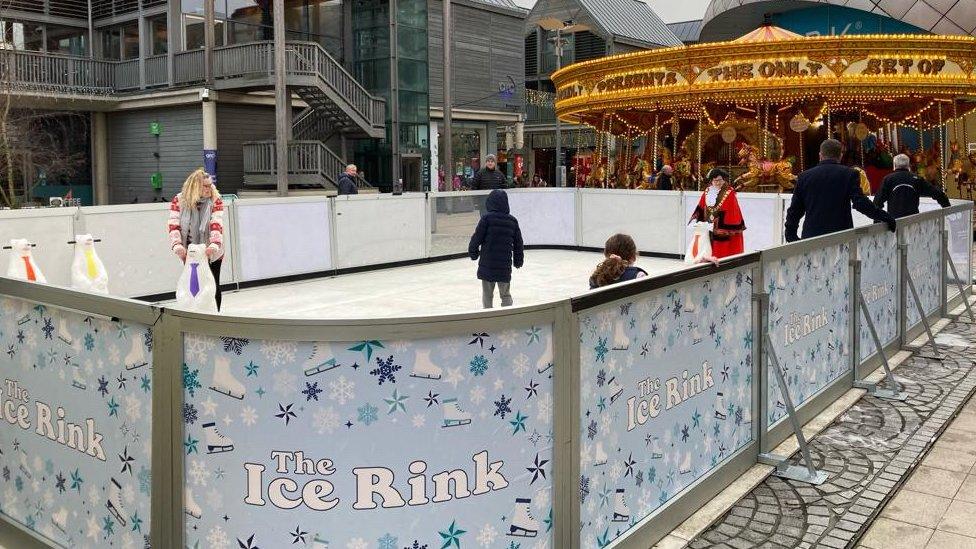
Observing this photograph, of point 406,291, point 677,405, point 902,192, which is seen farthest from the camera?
point 406,291

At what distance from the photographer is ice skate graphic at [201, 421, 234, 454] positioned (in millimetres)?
3389

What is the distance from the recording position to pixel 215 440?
11.2 feet

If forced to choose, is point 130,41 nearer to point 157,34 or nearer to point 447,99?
point 157,34

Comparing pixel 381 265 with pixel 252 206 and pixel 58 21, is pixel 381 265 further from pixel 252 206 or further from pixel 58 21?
pixel 58 21

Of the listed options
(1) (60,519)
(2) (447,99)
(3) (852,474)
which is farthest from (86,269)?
(2) (447,99)

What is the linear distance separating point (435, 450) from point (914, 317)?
8.05 m

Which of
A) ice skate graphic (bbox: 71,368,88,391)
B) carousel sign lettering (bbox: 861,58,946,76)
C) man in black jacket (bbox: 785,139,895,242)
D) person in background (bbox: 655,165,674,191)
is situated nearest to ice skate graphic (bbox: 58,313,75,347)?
ice skate graphic (bbox: 71,368,88,391)

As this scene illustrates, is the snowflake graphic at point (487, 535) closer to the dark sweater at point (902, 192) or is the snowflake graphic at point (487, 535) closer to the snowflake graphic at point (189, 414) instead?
the snowflake graphic at point (189, 414)

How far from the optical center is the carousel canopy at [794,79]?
18.4 m

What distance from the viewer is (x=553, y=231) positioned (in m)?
20.0

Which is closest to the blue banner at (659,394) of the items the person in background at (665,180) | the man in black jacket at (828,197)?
the man in black jacket at (828,197)

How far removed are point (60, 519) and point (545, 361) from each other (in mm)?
2364

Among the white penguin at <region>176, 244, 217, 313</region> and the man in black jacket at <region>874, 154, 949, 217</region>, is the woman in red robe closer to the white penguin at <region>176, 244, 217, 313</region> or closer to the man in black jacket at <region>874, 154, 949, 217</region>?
the man in black jacket at <region>874, 154, 949, 217</region>

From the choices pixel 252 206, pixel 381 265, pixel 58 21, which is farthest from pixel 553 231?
pixel 58 21
